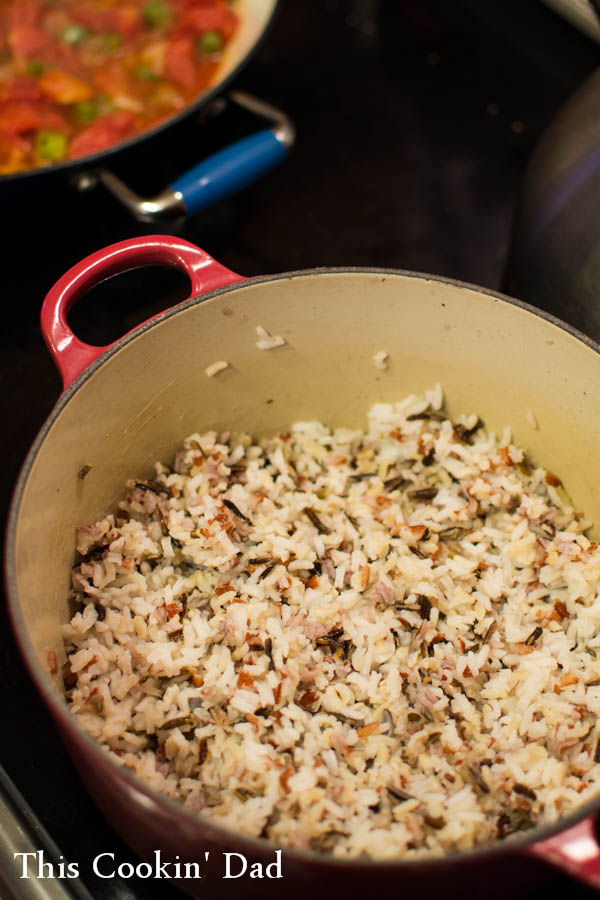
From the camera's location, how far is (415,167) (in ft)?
5.91

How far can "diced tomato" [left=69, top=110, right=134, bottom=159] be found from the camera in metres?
1.65

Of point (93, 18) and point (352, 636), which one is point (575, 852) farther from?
point (93, 18)

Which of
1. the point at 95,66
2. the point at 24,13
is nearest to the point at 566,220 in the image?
the point at 95,66

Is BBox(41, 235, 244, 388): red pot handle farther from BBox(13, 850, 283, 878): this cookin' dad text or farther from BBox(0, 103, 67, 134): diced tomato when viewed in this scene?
BBox(0, 103, 67, 134): diced tomato

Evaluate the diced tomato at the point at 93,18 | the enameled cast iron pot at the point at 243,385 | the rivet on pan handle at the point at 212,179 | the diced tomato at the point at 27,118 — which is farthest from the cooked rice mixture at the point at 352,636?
the diced tomato at the point at 93,18

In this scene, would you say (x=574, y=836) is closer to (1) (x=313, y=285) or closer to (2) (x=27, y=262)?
(1) (x=313, y=285)

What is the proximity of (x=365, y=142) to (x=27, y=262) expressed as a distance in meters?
0.76

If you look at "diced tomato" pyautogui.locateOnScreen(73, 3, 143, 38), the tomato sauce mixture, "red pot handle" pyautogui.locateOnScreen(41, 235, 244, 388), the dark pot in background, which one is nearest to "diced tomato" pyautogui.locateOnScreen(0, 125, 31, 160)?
the tomato sauce mixture

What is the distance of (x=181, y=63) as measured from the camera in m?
1.82

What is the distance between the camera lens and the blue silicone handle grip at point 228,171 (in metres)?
1.44

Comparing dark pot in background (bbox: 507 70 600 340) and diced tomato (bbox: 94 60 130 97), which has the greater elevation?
dark pot in background (bbox: 507 70 600 340)

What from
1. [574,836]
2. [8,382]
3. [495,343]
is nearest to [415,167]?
[495,343]

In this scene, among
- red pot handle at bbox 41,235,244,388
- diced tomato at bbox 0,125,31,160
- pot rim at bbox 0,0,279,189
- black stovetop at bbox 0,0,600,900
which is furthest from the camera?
diced tomato at bbox 0,125,31,160

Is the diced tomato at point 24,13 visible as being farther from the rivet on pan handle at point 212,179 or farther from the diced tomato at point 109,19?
the rivet on pan handle at point 212,179
